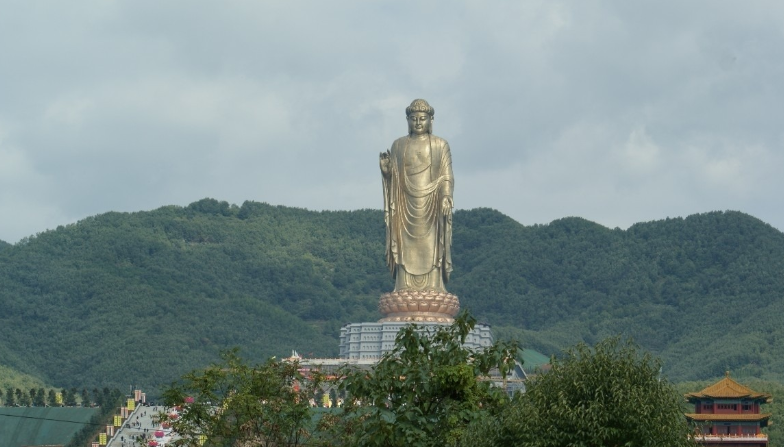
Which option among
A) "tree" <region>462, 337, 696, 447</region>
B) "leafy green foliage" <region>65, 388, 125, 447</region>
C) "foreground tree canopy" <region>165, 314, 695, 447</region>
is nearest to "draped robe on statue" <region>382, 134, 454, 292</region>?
"leafy green foliage" <region>65, 388, 125, 447</region>

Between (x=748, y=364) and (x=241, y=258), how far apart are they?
29.1 m

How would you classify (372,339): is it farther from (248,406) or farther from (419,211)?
(248,406)

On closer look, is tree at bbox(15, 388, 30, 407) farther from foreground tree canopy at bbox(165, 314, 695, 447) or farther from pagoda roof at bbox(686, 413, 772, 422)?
foreground tree canopy at bbox(165, 314, 695, 447)

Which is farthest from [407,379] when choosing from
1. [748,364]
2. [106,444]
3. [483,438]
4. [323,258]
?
[323,258]

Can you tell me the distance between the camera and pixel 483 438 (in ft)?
57.0

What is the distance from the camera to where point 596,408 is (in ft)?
55.4

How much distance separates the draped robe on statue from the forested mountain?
15869mm

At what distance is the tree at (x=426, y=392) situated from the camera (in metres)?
18.2

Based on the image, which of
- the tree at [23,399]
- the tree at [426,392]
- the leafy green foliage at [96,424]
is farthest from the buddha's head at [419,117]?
the tree at [426,392]

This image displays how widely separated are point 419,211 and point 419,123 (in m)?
2.28

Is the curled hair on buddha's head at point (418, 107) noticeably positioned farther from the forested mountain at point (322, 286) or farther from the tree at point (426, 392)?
the tree at point (426, 392)

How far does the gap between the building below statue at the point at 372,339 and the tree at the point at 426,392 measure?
2653 cm

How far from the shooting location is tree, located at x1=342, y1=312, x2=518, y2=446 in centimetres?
1825

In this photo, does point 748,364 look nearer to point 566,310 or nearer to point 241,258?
point 566,310
